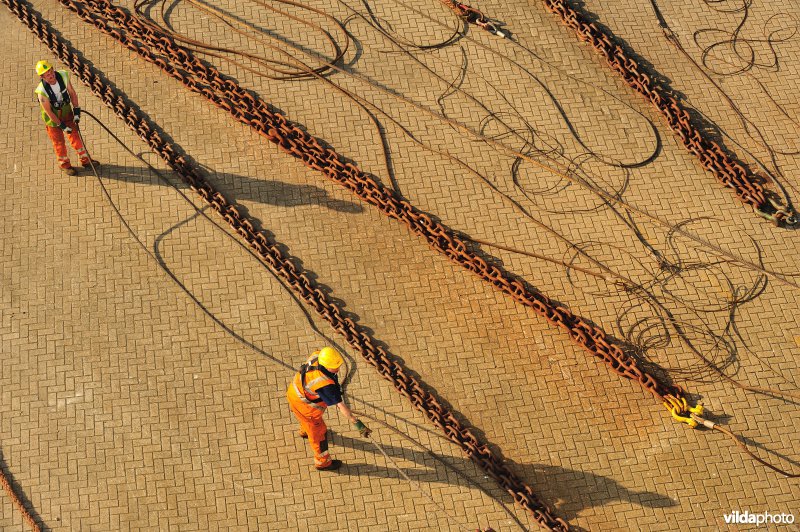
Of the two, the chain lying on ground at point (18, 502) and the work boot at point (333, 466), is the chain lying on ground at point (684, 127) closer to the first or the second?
the work boot at point (333, 466)

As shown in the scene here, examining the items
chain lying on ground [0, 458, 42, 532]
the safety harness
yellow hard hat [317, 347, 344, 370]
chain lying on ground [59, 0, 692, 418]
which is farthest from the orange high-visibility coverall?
the safety harness

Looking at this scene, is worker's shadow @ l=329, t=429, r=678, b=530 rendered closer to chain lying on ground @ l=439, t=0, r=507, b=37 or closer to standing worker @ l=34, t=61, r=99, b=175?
standing worker @ l=34, t=61, r=99, b=175

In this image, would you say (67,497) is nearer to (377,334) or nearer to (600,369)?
(377,334)

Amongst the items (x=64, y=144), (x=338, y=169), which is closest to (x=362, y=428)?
(x=338, y=169)

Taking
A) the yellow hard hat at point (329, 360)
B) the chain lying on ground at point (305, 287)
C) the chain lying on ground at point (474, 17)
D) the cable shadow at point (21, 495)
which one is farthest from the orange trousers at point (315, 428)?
the chain lying on ground at point (474, 17)

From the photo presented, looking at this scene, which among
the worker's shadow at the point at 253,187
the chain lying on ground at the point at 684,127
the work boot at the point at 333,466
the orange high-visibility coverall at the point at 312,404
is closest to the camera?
the orange high-visibility coverall at the point at 312,404

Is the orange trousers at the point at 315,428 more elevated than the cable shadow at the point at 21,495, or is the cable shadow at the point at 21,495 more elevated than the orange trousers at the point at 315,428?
the orange trousers at the point at 315,428
